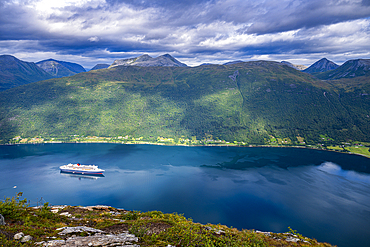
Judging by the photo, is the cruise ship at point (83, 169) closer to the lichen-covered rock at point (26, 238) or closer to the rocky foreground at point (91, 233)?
the rocky foreground at point (91, 233)

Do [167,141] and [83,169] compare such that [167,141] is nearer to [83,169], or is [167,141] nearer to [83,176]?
[83,169]

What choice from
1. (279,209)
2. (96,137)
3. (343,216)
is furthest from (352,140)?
(96,137)

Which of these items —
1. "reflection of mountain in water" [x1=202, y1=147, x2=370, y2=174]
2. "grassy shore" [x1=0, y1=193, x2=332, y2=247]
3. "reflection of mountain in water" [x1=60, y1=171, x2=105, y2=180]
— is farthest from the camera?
"reflection of mountain in water" [x1=202, y1=147, x2=370, y2=174]

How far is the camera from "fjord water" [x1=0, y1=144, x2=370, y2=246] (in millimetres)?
64750

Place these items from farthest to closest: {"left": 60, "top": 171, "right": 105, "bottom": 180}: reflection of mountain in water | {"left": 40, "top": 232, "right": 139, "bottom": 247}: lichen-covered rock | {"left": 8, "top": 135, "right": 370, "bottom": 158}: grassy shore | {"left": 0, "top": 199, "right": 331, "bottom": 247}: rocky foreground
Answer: {"left": 8, "top": 135, "right": 370, "bottom": 158}: grassy shore
{"left": 60, "top": 171, "right": 105, "bottom": 180}: reflection of mountain in water
{"left": 0, "top": 199, "right": 331, "bottom": 247}: rocky foreground
{"left": 40, "top": 232, "right": 139, "bottom": 247}: lichen-covered rock

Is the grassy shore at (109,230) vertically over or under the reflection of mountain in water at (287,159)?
over

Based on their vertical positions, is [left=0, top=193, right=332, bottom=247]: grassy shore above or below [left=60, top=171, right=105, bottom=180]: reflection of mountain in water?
above

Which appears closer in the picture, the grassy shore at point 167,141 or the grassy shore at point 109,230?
the grassy shore at point 109,230

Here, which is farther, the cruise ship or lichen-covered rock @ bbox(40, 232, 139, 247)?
the cruise ship

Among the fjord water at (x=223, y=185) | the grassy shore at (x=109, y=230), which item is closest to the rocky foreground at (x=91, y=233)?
the grassy shore at (x=109, y=230)

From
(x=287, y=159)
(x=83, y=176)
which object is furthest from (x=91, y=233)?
(x=287, y=159)

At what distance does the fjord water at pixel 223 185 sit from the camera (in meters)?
64.8

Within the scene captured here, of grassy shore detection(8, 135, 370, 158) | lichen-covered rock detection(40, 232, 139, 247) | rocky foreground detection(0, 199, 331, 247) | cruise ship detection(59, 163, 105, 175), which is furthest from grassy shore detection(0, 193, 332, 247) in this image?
grassy shore detection(8, 135, 370, 158)

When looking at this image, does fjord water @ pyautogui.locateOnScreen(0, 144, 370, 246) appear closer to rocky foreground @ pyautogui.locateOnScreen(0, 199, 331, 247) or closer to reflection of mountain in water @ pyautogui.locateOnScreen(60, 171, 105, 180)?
reflection of mountain in water @ pyautogui.locateOnScreen(60, 171, 105, 180)
